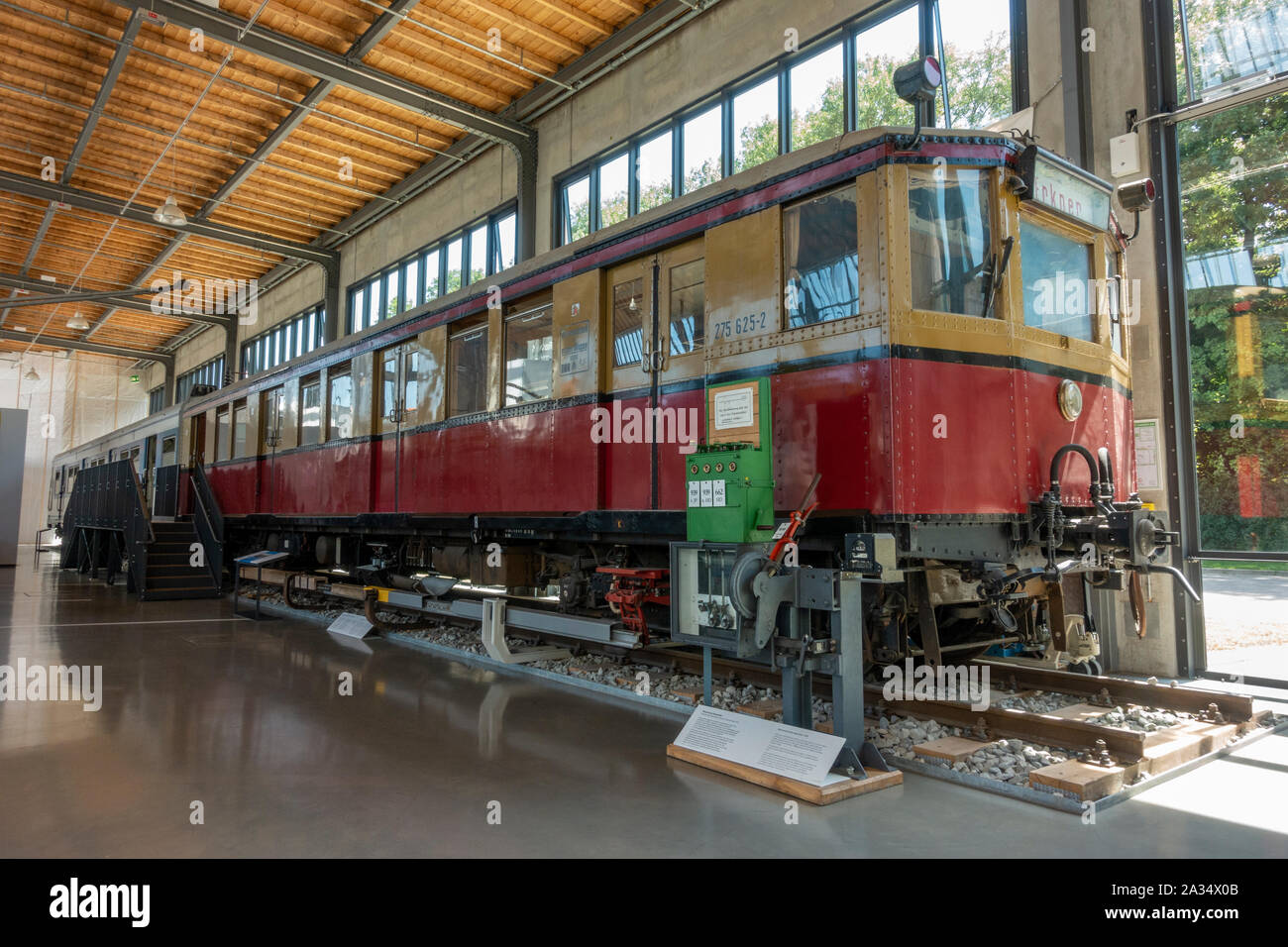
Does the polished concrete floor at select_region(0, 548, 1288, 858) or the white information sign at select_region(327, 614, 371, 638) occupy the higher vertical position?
Result: the white information sign at select_region(327, 614, 371, 638)

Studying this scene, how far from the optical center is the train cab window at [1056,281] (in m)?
4.70

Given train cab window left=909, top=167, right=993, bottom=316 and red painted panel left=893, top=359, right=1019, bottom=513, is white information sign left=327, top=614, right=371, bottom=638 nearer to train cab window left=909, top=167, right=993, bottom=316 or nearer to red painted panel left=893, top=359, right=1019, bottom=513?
red painted panel left=893, top=359, right=1019, bottom=513

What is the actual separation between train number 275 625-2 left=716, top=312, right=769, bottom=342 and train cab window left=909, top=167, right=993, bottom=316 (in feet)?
3.03

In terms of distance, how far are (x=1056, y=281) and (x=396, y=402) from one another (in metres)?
6.56

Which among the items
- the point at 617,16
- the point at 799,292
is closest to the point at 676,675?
the point at 799,292

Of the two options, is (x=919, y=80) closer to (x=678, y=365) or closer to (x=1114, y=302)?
(x=678, y=365)

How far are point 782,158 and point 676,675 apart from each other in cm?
370

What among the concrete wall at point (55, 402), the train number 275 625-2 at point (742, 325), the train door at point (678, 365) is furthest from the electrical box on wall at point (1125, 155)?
the concrete wall at point (55, 402)

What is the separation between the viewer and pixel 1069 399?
4.77 meters

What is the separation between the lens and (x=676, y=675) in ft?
20.1

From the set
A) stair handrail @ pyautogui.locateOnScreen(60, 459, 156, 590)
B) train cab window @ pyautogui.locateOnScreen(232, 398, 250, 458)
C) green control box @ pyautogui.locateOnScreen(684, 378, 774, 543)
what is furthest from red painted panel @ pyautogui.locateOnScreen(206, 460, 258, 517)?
green control box @ pyautogui.locateOnScreen(684, 378, 774, 543)

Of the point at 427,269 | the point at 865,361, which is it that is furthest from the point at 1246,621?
the point at 427,269

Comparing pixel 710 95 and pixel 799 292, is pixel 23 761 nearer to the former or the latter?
pixel 799 292

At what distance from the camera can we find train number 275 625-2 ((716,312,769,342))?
191 inches
